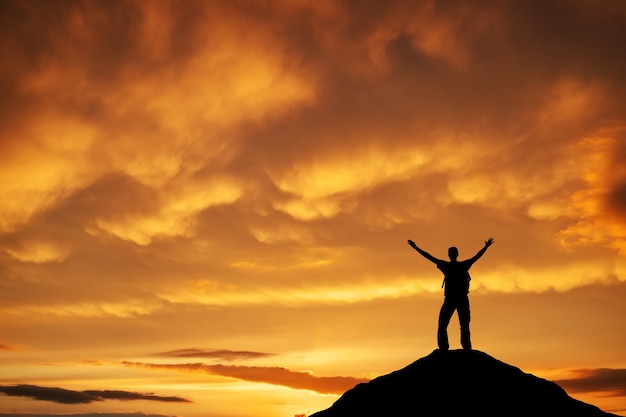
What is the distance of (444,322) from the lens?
21.7 metres

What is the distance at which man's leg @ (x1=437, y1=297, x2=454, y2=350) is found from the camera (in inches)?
844

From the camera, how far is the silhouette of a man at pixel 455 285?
21328 millimetres

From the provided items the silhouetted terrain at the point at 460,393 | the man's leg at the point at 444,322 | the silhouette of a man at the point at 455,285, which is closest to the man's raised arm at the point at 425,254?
the silhouette of a man at the point at 455,285

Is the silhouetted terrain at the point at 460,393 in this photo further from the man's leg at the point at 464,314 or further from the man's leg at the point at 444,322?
the man's leg at the point at 464,314

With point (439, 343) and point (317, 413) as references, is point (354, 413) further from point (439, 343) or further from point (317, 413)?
point (439, 343)

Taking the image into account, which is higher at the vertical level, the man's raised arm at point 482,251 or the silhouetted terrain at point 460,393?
the man's raised arm at point 482,251

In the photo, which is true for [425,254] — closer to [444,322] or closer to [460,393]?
[444,322]

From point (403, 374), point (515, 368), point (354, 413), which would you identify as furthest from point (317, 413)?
point (515, 368)

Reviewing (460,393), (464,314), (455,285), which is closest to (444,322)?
(464,314)

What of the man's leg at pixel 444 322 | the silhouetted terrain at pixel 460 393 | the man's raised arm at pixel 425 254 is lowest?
the silhouetted terrain at pixel 460 393

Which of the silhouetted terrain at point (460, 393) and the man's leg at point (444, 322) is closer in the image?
the silhouetted terrain at point (460, 393)

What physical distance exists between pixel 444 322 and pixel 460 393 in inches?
100

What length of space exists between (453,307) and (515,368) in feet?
15.6

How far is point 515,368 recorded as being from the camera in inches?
939
